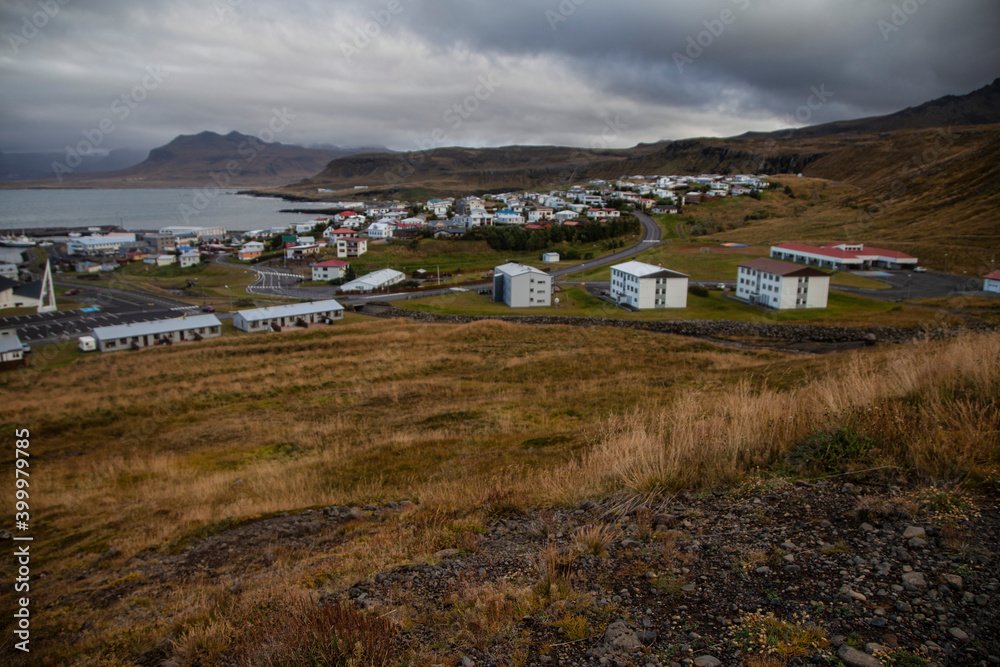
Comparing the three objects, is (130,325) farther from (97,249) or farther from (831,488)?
(97,249)

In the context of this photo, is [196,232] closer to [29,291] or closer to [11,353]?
[29,291]

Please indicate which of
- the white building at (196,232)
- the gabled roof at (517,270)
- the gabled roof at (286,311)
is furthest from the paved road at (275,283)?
the white building at (196,232)

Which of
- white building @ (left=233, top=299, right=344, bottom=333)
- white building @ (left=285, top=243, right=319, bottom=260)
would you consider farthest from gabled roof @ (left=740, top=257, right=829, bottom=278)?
white building @ (left=285, top=243, right=319, bottom=260)

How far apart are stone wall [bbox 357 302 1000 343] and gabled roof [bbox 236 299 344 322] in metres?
4.26

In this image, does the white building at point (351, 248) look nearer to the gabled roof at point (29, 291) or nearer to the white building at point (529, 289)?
the gabled roof at point (29, 291)

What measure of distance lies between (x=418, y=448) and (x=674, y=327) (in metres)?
27.2

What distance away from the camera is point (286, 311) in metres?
36.1

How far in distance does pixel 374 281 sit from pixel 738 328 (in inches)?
1314

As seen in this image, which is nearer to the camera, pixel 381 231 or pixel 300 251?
pixel 300 251

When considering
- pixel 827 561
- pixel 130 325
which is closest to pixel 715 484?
Answer: pixel 827 561

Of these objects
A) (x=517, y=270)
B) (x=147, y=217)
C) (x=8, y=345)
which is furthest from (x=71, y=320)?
(x=147, y=217)

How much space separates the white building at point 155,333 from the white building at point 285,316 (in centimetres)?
176

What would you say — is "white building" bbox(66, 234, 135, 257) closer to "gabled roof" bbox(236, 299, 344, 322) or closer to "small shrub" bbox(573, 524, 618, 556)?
"gabled roof" bbox(236, 299, 344, 322)

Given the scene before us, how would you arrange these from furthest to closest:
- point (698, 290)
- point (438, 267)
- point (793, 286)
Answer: point (438, 267) → point (698, 290) → point (793, 286)
